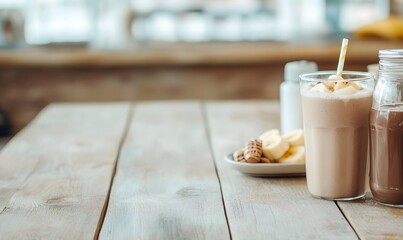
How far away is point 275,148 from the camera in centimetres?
146

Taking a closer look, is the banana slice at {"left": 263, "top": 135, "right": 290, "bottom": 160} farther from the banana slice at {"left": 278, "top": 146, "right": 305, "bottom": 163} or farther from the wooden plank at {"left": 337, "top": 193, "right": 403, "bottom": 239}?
the wooden plank at {"left": 337, "top": 193, "right": 403, "bottom": 239}

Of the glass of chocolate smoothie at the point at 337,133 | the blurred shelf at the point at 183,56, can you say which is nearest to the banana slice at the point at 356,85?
the glass of chocolate smoothie at the point at 337,133

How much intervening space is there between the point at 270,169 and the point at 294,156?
61mm

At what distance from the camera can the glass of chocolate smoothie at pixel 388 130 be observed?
1181 mm

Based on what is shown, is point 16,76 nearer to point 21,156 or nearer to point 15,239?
point 21,156

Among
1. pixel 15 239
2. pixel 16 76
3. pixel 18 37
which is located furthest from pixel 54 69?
pixel 15 239

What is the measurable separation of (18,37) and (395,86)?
9.79ft

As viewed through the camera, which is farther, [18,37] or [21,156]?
[18,37]

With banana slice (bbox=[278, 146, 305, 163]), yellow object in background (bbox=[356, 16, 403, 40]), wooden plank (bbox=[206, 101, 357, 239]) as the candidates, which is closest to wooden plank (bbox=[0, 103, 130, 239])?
wooden plank (bbox=[206, 101, 357, 239])

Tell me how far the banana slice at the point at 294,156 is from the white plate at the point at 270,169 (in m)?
0.02

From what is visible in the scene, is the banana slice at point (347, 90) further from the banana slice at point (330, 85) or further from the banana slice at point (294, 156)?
the banana slice at point (294, 156)

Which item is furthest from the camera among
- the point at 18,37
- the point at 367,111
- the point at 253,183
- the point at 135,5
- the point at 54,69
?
the point at 135,5

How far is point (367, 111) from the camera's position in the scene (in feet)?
4.10

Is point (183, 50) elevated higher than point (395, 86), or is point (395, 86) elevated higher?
point (395, 86)
